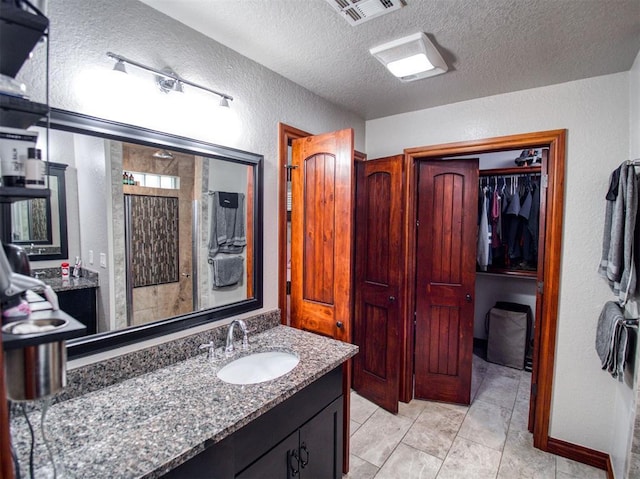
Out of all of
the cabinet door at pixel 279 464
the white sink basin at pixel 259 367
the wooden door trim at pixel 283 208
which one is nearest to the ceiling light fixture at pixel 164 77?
the wooden door trim at pixel 283 208

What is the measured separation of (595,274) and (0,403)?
9.05 feet

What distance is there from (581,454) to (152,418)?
8.62 feet

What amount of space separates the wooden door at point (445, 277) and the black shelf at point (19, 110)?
2555mm

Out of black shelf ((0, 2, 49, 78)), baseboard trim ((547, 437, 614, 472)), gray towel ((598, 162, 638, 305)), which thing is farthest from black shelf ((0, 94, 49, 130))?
baseboard trim ((547, 437, 614, 472))

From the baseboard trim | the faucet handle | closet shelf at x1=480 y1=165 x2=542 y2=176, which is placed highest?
closet shelf at x1=480 y1=165 x2=542 y2=176

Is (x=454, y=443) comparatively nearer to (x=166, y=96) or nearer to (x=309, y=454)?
(x=309, y=454)

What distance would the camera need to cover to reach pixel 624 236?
1.73 m

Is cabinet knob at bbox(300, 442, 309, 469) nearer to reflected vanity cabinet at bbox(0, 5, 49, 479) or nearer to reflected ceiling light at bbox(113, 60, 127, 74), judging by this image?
reflected vanity cabinet at bbox(0, 5, 49, 479)

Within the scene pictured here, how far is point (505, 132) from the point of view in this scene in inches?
93.6

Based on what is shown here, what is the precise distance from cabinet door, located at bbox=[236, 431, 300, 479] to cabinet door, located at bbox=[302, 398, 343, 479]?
0.05 meters

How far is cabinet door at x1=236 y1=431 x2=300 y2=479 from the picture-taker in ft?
4.03

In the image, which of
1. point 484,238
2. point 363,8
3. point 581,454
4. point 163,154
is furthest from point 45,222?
point 484,238

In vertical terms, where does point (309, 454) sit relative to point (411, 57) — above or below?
below

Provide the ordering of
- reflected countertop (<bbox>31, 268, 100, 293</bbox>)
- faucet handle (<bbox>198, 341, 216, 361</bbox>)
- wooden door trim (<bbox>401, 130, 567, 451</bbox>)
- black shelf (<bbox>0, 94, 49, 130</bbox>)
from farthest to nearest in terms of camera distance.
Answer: wooden door trim (<bbox>401, 130, 567, 451</bbox>)
faucet handle (<bbox>198, 341, 216, 361</bbox>)
reflected countertop (<bbox>31, 268, 100, 293</bbox>)
black shelf (<bbox>0, 94, 49, 130</bbox>)
